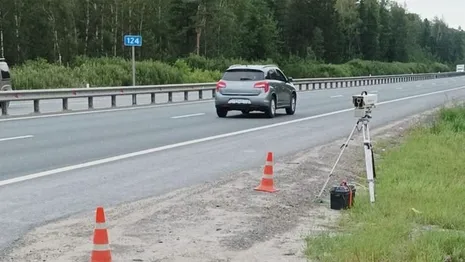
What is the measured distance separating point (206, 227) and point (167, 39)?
77833 millimetres

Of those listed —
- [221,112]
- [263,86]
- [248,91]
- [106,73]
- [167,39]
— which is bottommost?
[221,112]

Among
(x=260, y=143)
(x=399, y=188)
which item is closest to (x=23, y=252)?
(x=399, y=188)

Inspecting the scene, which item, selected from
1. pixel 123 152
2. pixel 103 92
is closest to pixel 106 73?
pixel 103 92

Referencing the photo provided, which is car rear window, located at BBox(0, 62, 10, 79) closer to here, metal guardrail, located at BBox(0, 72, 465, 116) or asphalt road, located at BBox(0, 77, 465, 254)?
metal guardrail, located at BBox(0, 72, 465, 116)

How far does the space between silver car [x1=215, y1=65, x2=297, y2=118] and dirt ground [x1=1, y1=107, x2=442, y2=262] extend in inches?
458

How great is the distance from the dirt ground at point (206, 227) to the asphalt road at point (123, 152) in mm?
484

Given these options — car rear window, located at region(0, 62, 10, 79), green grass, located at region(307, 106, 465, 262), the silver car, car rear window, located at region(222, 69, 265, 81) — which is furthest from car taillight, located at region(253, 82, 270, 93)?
car rear window, located at region(0, 62, 10, 79)

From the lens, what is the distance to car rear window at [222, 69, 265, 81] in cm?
2264

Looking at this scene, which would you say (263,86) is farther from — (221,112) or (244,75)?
(221,112)

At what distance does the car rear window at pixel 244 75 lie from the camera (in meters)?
22.6

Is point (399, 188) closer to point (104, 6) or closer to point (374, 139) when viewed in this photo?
point (374, 139)

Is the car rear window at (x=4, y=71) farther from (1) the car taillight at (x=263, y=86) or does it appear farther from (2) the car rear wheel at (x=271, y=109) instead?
(2) the car rear wheel at (x=271, y=109)

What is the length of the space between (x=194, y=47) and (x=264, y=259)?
8019 centimetres

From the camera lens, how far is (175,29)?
82312 millimetres
